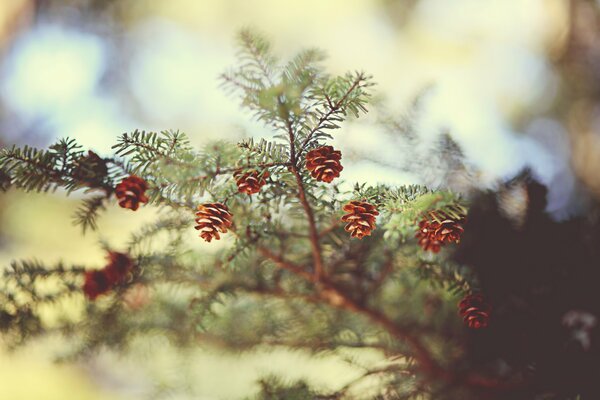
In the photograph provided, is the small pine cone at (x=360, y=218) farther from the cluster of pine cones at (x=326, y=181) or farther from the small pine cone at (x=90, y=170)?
the small pine cone at (x=90, y=170)

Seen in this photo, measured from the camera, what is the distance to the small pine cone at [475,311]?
0.45m

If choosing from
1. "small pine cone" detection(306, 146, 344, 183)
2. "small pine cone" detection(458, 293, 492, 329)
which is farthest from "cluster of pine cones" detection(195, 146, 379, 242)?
"small pine cone" detection(458, 293, 492, 329)

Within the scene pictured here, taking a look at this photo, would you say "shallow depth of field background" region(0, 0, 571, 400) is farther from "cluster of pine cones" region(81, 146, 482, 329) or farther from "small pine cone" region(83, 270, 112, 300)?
"cluster of pine cones" region(81, 146, 482, 329)

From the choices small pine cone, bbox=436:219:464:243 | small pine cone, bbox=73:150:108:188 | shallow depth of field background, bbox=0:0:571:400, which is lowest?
small pine cone, bbox=436:219:464:243

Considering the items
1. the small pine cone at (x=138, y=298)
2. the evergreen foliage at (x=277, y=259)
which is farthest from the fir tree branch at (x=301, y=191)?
the small pine cone at (x=138, y=298)

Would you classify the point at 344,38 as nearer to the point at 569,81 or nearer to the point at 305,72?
the point at 569,81

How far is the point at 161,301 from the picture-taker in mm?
699

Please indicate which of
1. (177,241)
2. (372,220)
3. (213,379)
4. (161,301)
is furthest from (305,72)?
(213,379)

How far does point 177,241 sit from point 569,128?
39.7 inches

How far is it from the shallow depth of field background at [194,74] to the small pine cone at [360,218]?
24.0 inches

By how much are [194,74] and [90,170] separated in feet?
4.97

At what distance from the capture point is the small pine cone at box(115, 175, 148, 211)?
38 centimetres

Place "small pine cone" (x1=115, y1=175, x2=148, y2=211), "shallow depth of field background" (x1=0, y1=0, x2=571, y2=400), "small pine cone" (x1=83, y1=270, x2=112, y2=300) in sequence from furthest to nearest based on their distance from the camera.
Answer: "shallow depth of field background" (x1=0, y1=0, x2=571, y2=400), "small pine cone" (x1=83, y1=270, x2=112, y2=300), "small pine cone" (x1=115, y1=175, x2=148, y2=211)

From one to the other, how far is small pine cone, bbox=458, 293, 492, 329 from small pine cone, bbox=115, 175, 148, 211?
30 cm
